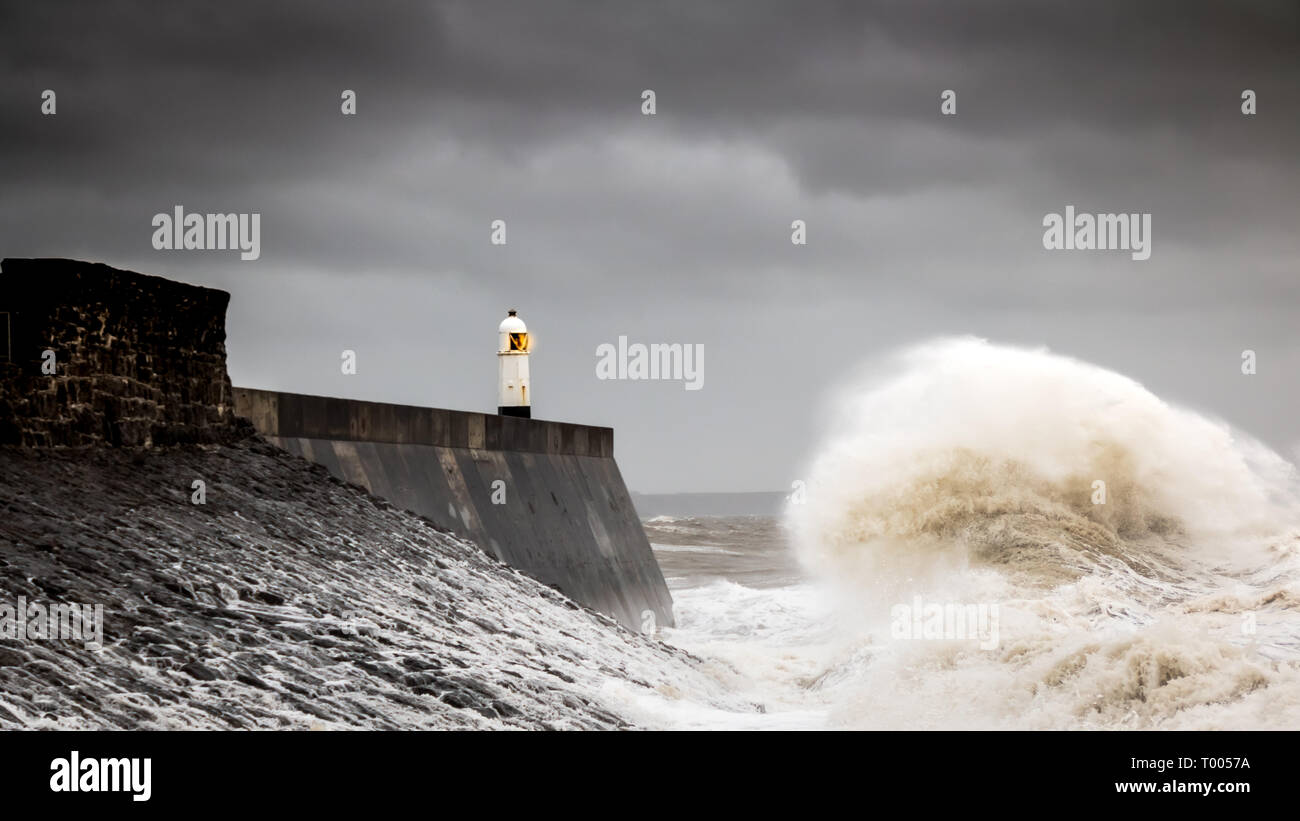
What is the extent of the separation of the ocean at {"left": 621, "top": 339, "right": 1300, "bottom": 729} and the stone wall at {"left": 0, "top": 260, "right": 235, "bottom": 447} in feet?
10.3

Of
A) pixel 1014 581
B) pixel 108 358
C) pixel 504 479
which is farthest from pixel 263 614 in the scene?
pixel 1014 581

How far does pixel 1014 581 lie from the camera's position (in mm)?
12805

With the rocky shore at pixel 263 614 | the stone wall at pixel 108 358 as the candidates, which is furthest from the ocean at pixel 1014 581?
the stone wall at pixel 108 358

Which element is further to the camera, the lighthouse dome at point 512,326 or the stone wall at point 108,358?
the lighthouse dome at point 512,326

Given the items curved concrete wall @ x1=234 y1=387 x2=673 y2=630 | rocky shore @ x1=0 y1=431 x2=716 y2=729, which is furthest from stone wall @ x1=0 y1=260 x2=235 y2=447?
curved concrete wall @ x1=234 y1=387 x2=673 y2=630

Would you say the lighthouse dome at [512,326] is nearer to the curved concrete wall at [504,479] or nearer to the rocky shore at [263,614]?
the curved concrete wall at [504,479]

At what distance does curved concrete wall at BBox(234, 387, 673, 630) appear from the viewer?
8940 mm

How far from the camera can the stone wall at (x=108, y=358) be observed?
6.52 m

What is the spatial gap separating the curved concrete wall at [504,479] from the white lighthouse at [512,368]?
1.43 feet

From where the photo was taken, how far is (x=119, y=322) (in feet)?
23.4

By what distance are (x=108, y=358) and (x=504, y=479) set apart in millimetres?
4117

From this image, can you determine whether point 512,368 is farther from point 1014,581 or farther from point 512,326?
point 1014,581
